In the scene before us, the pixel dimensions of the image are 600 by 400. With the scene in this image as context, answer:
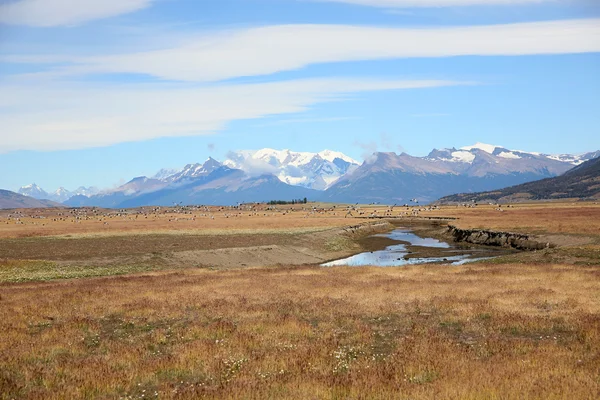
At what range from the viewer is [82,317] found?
2573cm

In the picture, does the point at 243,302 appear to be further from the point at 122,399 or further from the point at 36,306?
the point at 122,399

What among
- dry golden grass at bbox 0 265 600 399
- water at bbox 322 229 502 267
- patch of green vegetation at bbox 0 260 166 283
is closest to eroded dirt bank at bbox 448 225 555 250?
water at bbox 322 229 502 267

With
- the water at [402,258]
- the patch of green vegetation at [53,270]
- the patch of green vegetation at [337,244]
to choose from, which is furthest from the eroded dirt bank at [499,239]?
the patch of green vegetation at [53,270]

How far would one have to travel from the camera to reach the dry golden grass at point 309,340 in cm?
1389

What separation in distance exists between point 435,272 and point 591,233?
38.9m

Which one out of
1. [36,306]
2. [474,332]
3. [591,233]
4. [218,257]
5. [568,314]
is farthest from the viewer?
[591,233]

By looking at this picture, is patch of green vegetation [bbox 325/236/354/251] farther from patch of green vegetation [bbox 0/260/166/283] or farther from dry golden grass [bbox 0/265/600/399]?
dry golden grass [bbox 0/265/600/399]

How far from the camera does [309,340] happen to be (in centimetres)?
1997

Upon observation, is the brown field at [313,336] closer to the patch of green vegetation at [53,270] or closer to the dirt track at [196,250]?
the patch of green vegetation at [53,270]

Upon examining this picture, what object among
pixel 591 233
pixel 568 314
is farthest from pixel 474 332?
pixel 591 233

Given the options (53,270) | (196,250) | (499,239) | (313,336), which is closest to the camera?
(313,336)

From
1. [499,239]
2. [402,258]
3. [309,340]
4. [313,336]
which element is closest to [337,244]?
[402,258]

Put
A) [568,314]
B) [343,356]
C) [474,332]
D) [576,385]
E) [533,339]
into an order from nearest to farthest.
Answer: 1. [576,385]
2. [343,356]
3. [533,339]
4. [474,332]
5. [568,314]

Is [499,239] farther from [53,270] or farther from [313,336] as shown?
[313,336]
